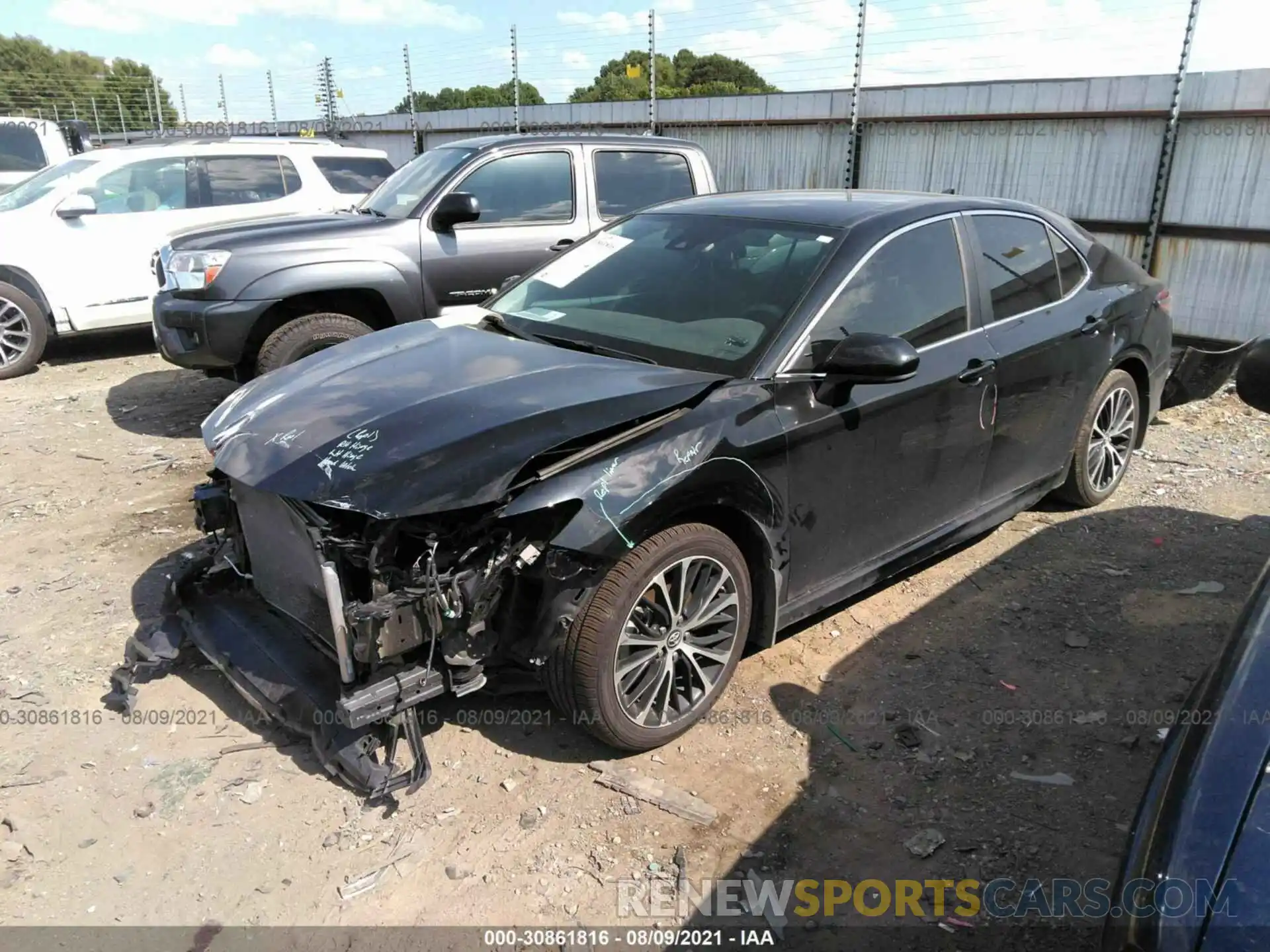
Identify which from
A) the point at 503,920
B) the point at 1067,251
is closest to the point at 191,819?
the point at 503,920

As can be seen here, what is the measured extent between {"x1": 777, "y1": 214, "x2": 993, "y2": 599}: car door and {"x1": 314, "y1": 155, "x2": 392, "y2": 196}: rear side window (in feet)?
A: 22.1

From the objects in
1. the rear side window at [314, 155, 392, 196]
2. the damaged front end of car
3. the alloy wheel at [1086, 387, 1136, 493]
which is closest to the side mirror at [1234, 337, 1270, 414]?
the damaged front end of car

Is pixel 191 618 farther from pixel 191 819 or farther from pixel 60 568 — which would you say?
pixel 60 568

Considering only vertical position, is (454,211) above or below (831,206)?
below

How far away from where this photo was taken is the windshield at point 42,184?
8156 millimetres

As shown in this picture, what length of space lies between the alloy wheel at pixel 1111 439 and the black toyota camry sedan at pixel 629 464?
0.66 m

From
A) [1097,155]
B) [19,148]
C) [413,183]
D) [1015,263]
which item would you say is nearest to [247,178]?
[413,183]

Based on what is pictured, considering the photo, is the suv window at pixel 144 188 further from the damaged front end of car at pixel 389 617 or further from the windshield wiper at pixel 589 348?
the damaged front end of car at pixel 389 617

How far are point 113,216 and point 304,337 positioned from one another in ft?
11.8

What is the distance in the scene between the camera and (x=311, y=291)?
600cm

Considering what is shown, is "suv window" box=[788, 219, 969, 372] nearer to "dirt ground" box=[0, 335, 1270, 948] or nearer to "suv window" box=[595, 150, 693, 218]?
"dirt ground" box=[0, 335, 1270, 948]

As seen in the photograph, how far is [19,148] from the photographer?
36.6ft

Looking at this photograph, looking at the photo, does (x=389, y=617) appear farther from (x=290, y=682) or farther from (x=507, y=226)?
(x=507, y=226)

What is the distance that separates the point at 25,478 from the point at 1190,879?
248 inches
